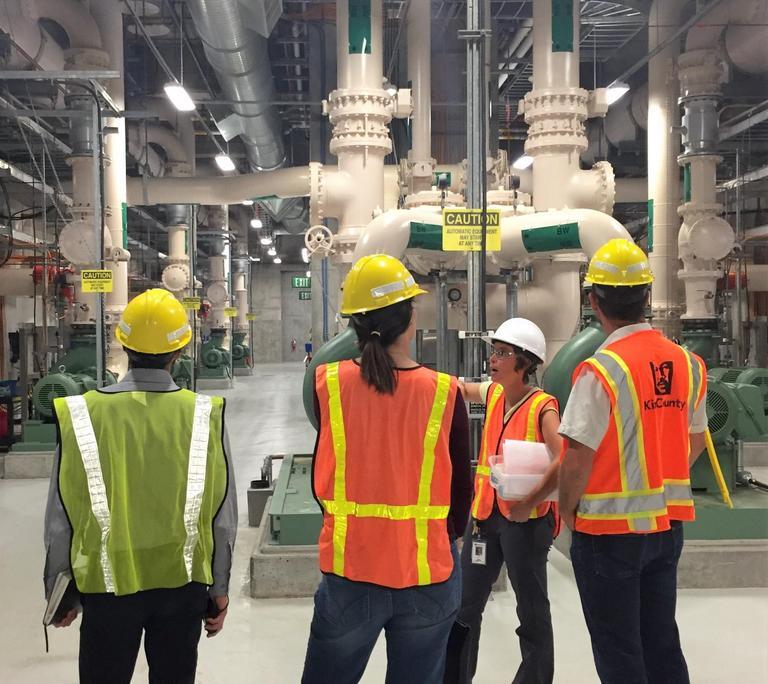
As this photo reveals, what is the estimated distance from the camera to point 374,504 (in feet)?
5.59

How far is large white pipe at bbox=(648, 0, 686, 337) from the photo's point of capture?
335 inches

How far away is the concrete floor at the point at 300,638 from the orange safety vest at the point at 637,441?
1.29m

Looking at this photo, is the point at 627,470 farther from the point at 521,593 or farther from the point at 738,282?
the point at 738,282

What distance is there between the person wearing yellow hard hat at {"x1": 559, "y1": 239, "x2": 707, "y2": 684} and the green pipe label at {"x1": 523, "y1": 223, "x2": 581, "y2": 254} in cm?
326

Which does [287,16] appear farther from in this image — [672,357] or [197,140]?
[672,357]

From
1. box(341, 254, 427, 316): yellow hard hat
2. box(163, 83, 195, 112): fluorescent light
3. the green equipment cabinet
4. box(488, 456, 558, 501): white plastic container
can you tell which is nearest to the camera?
box(341, 254, 427, 316): yellow hard hat

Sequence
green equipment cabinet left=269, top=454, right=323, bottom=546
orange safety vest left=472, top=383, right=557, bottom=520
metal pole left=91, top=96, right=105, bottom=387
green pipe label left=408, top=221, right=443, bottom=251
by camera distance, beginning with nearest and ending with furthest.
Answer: orange safety vest left=472, top=383, right=557, bottom=520, green equipment cabinet left=269, top=454, right=323, bottom=546, green pipe label left=408, top=221, right=443, bottom=251, metal pole left=91, top=96, right=105, bottom=387

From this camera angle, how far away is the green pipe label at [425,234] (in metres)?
5.15

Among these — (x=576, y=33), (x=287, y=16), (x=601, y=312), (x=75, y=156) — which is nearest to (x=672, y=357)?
(x=601, y=312)

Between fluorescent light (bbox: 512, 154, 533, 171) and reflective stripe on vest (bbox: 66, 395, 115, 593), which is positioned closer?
reflective stripe on vest (bbox: 66, 395, 115, 593)

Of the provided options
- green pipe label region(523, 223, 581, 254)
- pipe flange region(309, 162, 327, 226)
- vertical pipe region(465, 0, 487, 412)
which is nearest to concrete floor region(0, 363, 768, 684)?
vertical pipe region(465, 0, 487, 412)

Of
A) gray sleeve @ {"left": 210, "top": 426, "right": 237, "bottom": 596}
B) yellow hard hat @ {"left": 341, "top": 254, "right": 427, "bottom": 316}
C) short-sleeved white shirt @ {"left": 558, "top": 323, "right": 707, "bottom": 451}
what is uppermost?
yellow hard hat @ {"left": 341, "top": 254, "right": 427, "bottom": 316}

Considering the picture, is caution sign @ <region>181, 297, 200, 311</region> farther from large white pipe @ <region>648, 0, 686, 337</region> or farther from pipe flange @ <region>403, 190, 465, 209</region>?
large white pipe @ <region>648, 0, 686, 337</region>

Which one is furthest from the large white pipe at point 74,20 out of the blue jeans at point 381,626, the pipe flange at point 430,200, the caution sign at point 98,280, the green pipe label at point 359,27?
the blue jeans at point 381,626
